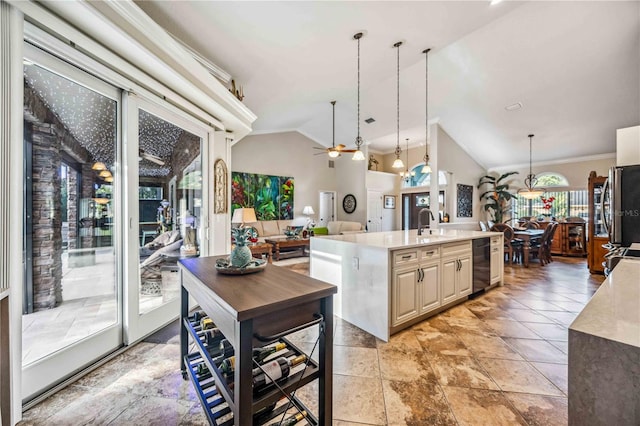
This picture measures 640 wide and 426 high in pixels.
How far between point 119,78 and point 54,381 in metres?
2.23

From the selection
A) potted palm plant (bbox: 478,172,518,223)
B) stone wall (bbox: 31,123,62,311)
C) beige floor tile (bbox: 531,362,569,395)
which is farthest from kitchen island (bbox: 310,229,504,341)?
potted palm plant (bbox: 478,172,518,223)

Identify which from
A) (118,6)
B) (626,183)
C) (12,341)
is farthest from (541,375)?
(118,6)

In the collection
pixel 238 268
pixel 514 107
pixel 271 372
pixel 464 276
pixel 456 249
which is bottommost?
pixel 464 276

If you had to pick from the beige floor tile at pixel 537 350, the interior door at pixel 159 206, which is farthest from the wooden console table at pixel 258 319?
the beige floor tile at pixel 537 350

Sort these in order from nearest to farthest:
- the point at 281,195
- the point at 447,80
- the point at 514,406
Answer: the point at 514,406, the point at 447,80, the point at 281,195

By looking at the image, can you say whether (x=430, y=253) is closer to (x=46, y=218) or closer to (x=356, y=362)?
(x=356, y=362)

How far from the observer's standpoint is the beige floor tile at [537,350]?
7.00 ft

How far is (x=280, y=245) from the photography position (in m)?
6.37

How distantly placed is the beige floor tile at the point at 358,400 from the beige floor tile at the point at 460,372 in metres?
0.50

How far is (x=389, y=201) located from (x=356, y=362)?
8139 mm

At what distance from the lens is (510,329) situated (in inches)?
105

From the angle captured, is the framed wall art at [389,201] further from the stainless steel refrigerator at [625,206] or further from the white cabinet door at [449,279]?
the stainless steel refrigerator at [625,206]

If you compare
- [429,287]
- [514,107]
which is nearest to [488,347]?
[429,287]

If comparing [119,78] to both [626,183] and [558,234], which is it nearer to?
[626,183]
